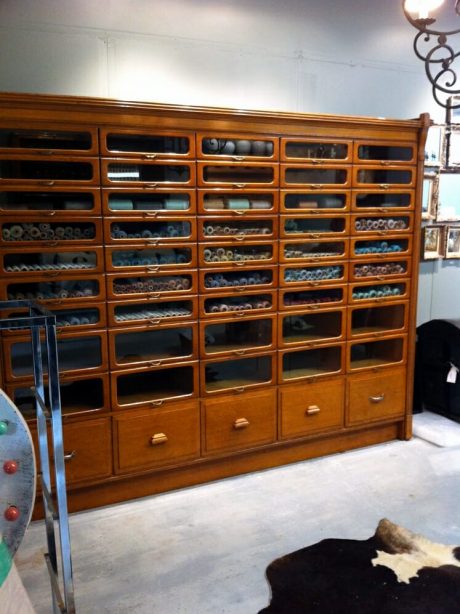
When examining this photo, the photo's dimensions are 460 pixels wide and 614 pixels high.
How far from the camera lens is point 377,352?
12.5 ft

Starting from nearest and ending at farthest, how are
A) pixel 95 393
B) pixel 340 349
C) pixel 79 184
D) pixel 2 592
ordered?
1. pixel 2 592
2. pixel 79 184
3. pixel 95 393
4. pixel 340 349

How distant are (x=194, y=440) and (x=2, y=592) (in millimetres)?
1901

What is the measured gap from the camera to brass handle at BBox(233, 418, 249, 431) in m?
3.23

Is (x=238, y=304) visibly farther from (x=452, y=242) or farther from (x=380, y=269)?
(x=452, y=242)

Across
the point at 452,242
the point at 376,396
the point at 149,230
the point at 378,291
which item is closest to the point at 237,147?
the point at 149,230

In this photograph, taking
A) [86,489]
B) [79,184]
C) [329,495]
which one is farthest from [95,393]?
[329,495]

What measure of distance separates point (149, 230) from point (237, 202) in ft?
A: 1.76

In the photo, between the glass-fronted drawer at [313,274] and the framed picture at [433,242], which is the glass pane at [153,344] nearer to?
the glass-fronted drawer at [313,274]

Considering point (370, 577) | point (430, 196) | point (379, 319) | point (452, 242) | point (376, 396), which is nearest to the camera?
point (370, 577)

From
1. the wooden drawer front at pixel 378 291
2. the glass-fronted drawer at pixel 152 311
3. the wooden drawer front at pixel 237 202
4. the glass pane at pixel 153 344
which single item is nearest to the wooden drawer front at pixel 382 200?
the wooden drawer front at pixel 378 291

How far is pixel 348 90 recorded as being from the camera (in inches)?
154

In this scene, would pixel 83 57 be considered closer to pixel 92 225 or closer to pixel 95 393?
pixel 92 225

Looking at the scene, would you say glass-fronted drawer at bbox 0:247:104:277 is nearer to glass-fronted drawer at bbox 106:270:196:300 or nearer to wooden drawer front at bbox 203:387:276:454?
glass-fronted drawer at bbox 106:270:196:300

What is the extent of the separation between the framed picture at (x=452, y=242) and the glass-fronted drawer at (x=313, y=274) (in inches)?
55.3
